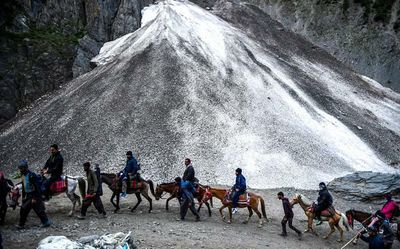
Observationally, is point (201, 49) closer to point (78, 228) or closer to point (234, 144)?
point (234, 144)

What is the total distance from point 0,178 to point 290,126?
74.4ft

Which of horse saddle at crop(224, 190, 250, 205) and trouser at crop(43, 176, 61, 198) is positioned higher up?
trouser at crop(43, 176, 61, 198)

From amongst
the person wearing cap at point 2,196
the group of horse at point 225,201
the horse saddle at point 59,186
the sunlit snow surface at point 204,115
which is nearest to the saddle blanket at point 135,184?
the group of horse at point 225,201

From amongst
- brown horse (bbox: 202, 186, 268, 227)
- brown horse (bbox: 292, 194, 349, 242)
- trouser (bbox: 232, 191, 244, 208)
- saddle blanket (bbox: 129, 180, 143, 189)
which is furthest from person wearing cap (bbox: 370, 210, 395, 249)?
saddle blanket (bbox: 129, 180, 143, 189)

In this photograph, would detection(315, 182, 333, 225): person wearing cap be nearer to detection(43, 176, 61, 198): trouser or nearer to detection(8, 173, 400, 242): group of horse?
detection(8, 173, 400, 242): group of horse

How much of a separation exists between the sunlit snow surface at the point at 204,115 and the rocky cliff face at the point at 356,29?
590 cm

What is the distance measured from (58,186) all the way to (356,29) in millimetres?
44532

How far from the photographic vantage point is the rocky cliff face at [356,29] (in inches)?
1962

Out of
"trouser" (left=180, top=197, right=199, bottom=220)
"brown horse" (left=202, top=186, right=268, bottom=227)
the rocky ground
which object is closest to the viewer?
the rocky ground

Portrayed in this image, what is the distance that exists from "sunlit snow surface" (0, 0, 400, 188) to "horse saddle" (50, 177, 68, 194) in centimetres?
948

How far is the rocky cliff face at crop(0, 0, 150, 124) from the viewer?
41.0 m

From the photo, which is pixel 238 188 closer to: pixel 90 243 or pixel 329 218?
pixel 329 218

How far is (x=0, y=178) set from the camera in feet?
51.9

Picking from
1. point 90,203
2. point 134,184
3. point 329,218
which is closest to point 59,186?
point 90,203
